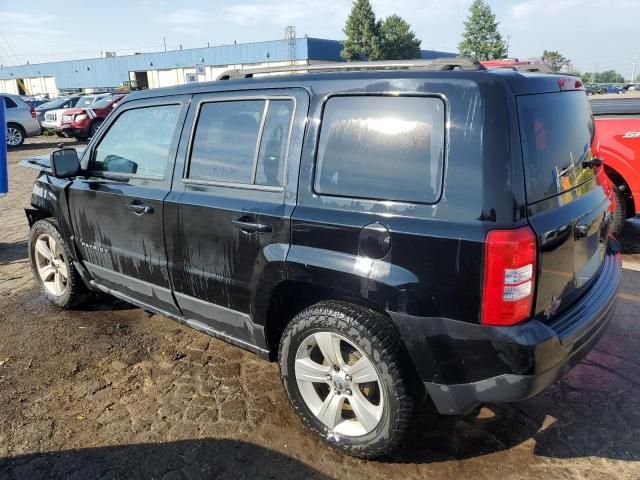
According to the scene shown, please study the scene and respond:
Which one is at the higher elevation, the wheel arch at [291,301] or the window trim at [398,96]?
the window trim at [398,96]

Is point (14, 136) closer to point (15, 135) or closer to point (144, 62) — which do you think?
point (15, 135)

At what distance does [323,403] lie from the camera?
271 centimetres

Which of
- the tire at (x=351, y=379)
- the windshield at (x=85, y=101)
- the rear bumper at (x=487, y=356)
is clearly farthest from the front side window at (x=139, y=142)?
the windshield at (x=85, y=101)

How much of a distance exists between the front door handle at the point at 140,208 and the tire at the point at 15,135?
669 inches

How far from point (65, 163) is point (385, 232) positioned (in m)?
2.74

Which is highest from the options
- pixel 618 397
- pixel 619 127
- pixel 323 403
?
pixel 619 127

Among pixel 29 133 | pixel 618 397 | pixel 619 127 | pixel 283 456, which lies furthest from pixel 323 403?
pixel 29 133

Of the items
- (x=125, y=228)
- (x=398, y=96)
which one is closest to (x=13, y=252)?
(x=125, y=228)

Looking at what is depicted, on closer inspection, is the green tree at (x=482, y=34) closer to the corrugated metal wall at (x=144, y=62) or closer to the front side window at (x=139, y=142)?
the corrugated metal wall at (x=144, y=62)

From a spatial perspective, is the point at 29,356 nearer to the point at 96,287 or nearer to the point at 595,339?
the point at 96,287

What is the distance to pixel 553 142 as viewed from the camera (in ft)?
7.85

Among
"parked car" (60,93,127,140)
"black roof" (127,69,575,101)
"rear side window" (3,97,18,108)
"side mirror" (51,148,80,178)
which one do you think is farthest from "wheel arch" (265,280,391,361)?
"rear side window" (3,97,18,108)

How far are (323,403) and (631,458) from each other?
154 centimetres

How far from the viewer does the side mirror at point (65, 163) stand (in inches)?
150
